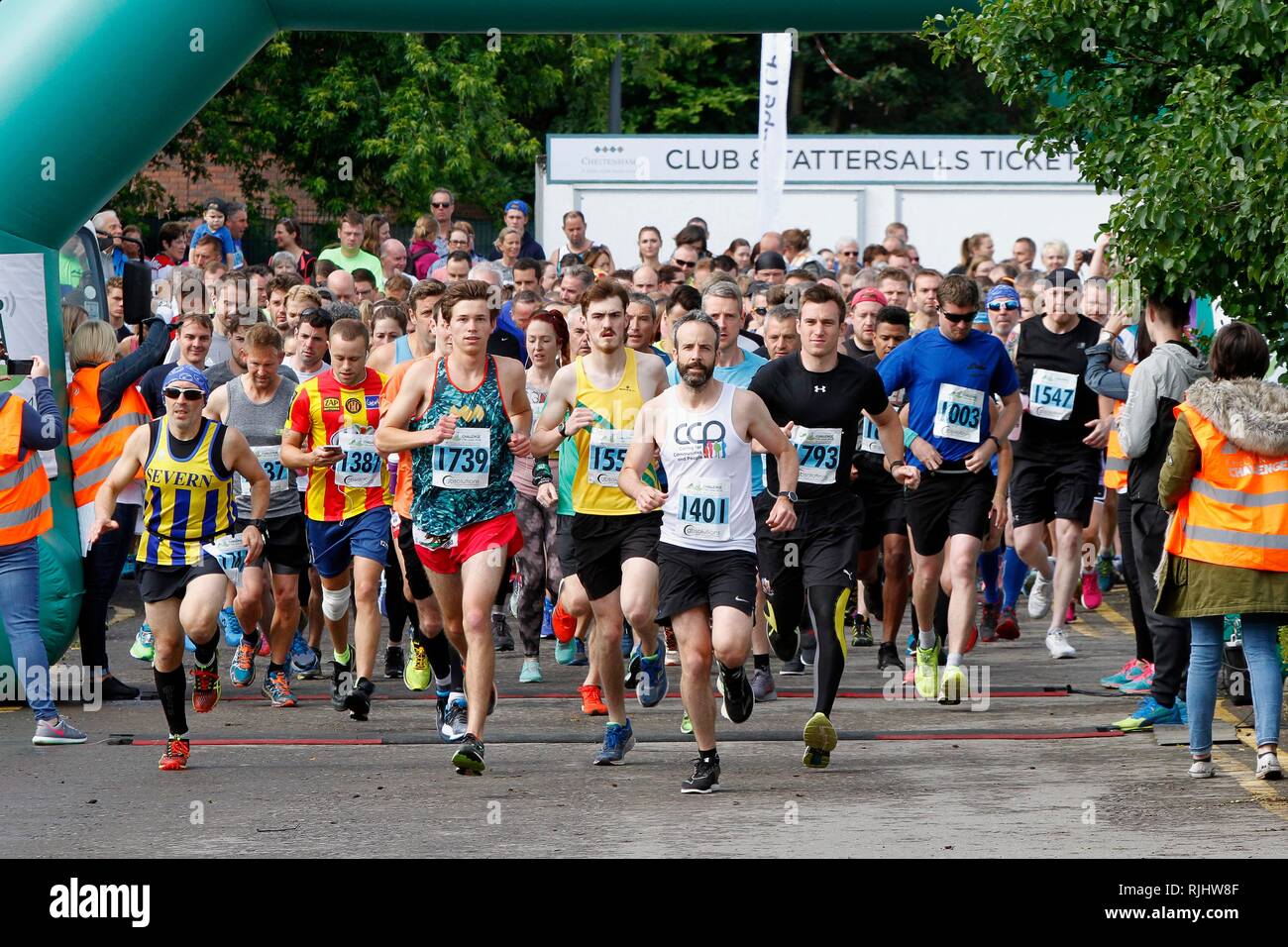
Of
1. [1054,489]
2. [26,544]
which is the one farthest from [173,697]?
[1054,489]

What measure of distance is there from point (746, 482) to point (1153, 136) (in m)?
2.44

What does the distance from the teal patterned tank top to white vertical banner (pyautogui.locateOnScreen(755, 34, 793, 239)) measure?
1092 centimetres

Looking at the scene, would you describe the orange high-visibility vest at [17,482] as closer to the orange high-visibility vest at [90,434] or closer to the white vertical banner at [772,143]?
the orange high-visibility vest at [90,434]

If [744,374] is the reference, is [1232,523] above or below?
below

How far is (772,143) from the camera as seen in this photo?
2066 cm

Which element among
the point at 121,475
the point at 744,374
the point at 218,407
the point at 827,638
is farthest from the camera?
the point at 218,407

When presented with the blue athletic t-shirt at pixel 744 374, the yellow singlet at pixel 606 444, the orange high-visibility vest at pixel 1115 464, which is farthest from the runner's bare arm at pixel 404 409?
the orange high-visibility vest at pixel 1115 464

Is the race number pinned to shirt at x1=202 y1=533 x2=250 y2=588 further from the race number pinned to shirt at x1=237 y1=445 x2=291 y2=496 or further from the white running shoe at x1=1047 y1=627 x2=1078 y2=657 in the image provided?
the white running shoe at x1=1047 y1=627 x2=1078 y2=657

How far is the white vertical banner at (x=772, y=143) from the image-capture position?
20266 mm

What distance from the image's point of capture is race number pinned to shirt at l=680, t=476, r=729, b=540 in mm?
8531

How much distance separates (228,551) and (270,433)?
5.81 ft

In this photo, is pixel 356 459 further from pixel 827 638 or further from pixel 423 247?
pixel 423 247

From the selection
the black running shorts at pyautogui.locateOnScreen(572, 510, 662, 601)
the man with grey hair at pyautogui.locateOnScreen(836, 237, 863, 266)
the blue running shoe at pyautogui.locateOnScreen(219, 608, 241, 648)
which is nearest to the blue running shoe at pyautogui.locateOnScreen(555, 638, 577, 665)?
the blue running shoe at pyautogui.locateOnScreen(219, 608, 241, 648)
